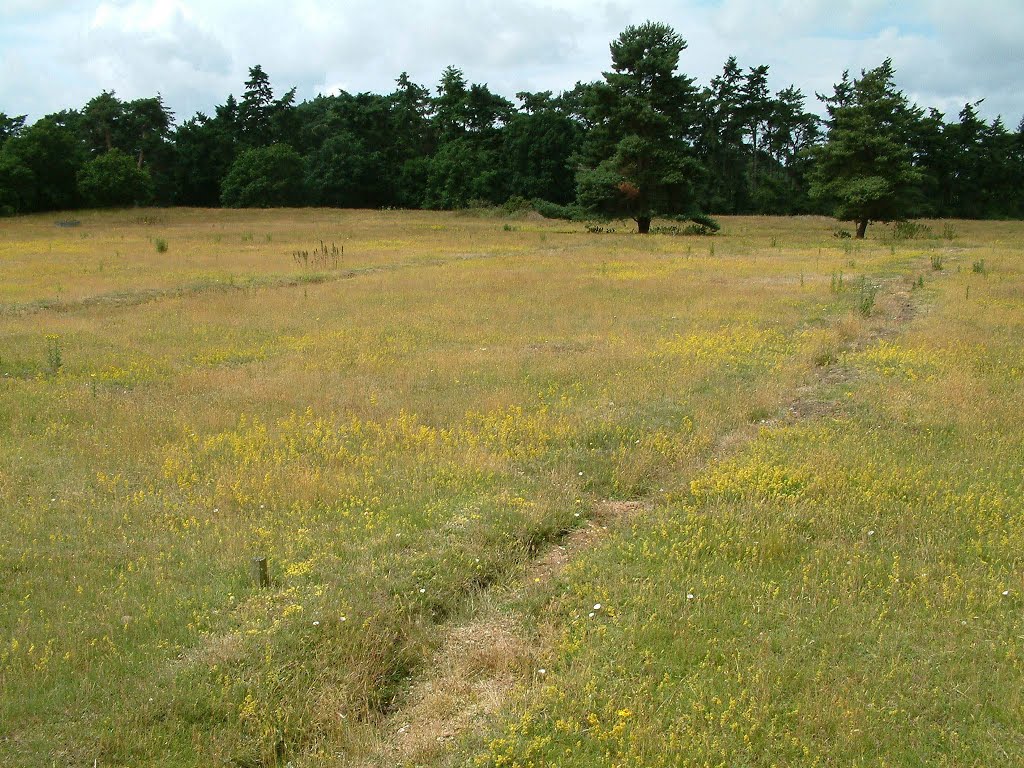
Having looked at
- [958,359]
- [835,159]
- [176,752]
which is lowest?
[176,752]

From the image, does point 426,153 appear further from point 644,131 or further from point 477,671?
point 477,671

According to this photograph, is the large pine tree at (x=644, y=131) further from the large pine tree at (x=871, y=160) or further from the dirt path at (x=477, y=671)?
the dirt path at (x=477, y=671)

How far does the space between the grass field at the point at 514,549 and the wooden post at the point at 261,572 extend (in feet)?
0.25

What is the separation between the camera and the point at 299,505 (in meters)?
7.46

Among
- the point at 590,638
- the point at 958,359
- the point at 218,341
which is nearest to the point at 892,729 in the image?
the point at 590,638

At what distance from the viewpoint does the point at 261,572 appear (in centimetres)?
604

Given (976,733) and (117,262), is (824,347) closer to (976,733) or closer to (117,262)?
(976,733)

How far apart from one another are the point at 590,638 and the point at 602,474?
10.3ft

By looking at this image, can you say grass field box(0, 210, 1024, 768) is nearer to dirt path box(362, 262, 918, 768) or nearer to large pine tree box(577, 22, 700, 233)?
dirt path box(362, 262, 918, 768)

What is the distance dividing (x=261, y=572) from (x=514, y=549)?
2033 mm

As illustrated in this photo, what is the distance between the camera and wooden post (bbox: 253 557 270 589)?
19.7 ft

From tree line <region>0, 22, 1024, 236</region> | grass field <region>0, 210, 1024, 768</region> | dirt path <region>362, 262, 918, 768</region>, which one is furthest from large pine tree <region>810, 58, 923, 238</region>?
dirt path <region>362, 262, 918, 768</region>

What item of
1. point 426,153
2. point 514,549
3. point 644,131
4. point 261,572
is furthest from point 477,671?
point 426,153

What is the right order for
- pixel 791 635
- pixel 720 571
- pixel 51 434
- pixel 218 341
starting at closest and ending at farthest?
pixel 791 635 < pixel 720 571 < pixel 51 434 < pixel 218 341
